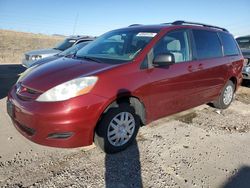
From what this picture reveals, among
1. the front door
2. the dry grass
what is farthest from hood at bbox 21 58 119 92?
the dry grass

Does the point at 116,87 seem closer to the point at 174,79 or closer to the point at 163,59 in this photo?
the point at 163,59

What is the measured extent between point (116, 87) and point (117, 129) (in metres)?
0.60

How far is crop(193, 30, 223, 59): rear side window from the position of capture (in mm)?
4867

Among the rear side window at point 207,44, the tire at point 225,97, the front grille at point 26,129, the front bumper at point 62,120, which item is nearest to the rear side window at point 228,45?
the rear side window at point 207,44

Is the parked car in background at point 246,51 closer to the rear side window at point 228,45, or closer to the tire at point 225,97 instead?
the rear side window at point 228,45

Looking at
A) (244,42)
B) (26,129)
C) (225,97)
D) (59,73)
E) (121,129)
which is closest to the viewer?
(26,129)

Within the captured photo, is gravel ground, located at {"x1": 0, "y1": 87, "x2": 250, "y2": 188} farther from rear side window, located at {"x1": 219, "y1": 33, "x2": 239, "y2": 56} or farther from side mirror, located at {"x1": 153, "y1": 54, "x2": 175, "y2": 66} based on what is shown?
rear side window, located at {"x1": 219, "y1": 33, "x2": 239, "y2": 56}

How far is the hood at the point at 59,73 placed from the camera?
333 cm

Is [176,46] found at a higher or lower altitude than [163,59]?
higher

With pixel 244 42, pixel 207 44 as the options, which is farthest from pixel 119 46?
pixel 244 42

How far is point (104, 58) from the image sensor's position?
4.00 m

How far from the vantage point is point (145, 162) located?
11.3 feet

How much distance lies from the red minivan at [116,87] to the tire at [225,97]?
27.7 inches

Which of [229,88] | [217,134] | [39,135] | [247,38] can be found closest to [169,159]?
[217,134]
